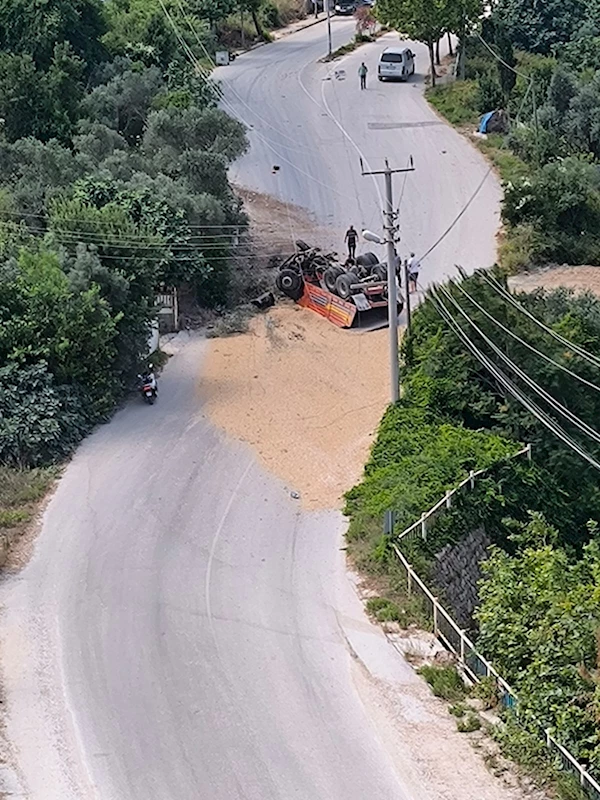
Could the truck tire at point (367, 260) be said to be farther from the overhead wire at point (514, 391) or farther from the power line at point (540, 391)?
the power line at point (540, 391)

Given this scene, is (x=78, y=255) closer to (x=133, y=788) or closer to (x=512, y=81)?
(x=133, y=788)

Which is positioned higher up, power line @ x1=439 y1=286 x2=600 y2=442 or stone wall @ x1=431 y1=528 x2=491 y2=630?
power line @ x1=439 y1=286 x2=600 y2=442

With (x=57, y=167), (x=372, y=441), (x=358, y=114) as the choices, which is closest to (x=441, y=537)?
(x=372, y=441)

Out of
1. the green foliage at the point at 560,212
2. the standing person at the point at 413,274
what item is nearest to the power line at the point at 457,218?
the green foliage at the point at 560,212

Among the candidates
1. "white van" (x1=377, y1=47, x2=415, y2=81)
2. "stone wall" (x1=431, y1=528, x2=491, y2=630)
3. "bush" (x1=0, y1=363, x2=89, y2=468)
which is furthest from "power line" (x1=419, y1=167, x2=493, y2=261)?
"stone wall" (x1=431, y1=528, x2=491, y2=630)

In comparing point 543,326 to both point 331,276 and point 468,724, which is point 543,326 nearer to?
point 331,276

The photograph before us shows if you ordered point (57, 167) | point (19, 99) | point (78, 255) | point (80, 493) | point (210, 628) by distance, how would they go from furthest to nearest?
point (19, 99) < point (57, 167) < point (78, 255) < point (80, 493) < point (210, 628)

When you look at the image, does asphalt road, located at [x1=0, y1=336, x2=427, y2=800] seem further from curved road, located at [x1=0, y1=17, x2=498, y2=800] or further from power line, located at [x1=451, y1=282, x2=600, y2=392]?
power line, located at [x1=451, y1=282, x2=600, y2=392]
